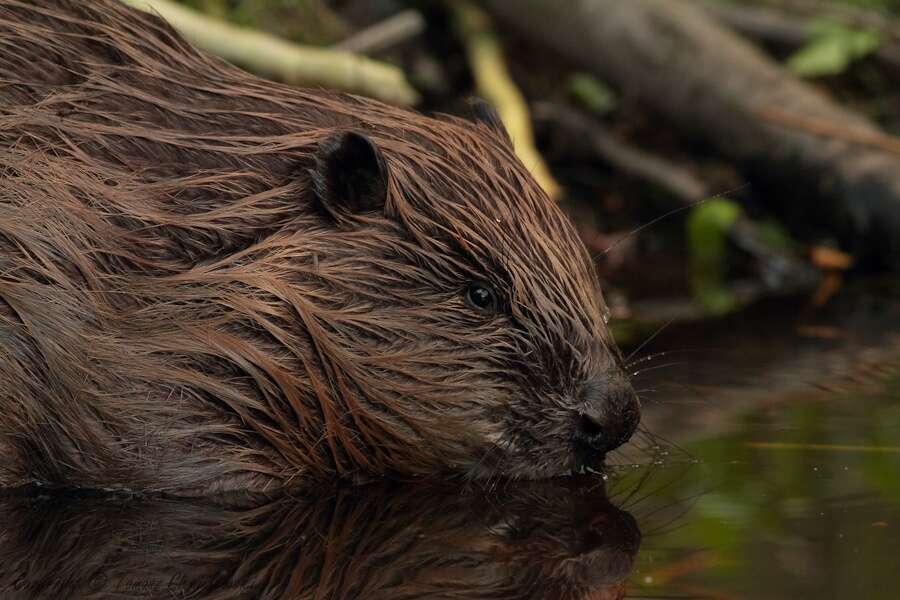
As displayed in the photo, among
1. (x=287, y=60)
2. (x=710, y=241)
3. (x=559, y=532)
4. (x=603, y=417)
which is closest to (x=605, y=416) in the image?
(x=603, y=417)

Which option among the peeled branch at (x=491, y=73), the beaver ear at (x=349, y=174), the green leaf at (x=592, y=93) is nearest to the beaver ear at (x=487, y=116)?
the beaver ear at (x=349, y=174)

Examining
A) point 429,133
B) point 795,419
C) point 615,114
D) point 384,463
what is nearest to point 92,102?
point 429,133

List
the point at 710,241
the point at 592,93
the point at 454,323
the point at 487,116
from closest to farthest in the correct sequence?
the point at 454,323 < the point at 487,116 < the point at 710,241 < the point at 592,93

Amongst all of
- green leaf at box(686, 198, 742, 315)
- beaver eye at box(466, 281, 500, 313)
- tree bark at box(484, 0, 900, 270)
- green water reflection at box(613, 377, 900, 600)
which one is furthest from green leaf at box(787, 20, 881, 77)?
beaver eye at box(466, 281, 500, 313)

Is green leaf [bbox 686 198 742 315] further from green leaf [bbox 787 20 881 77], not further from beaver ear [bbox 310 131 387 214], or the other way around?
beaver ear [bbox 310 131 387 214]

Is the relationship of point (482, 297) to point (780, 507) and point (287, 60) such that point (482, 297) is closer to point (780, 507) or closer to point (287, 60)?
point (780, 507)

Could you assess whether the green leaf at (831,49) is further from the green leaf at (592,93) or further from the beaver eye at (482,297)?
the beaver eye at (482,297)
